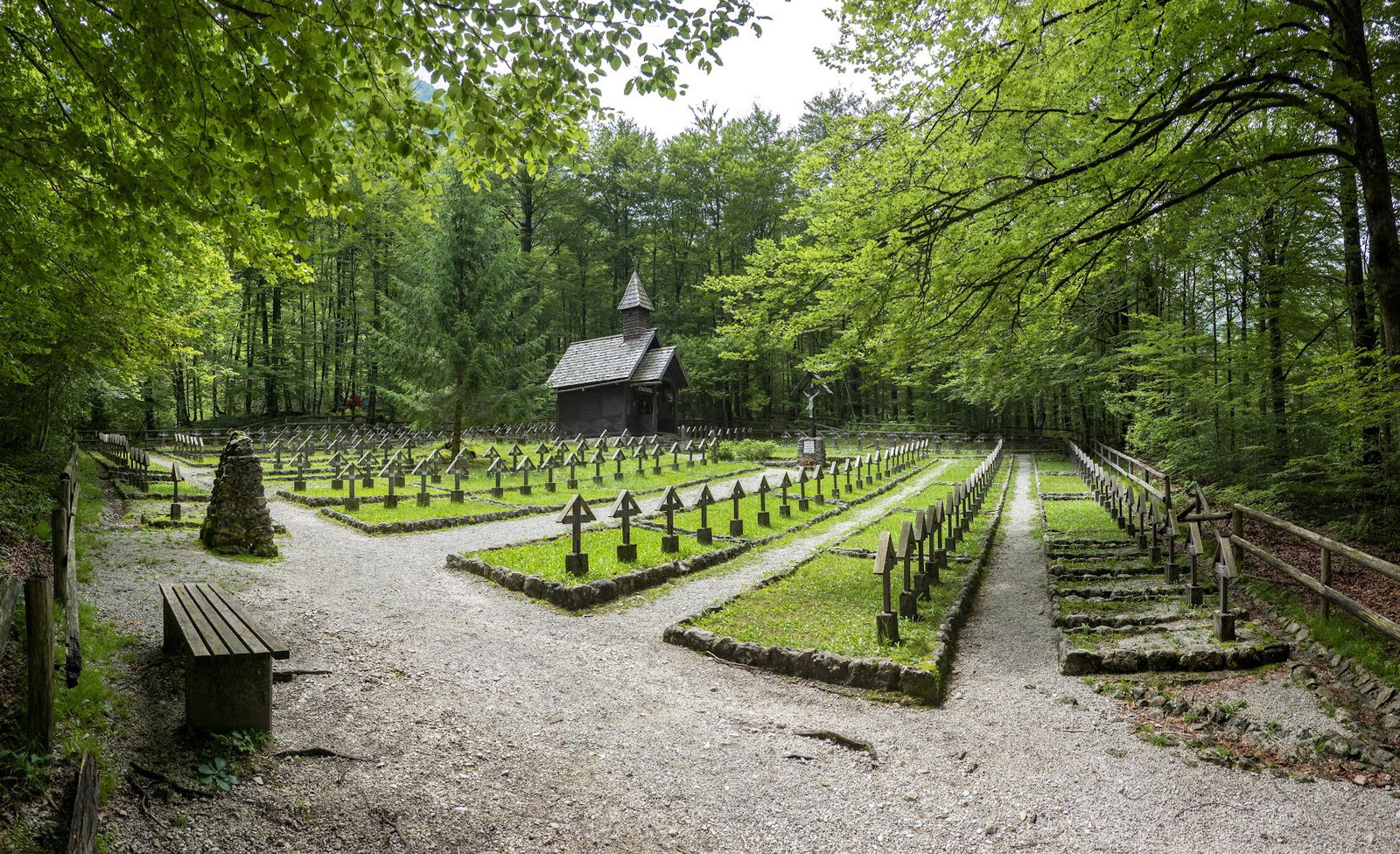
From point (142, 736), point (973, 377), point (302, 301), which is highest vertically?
point (302, 301)

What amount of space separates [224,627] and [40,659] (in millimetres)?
1140

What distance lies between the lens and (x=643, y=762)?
4.07 m

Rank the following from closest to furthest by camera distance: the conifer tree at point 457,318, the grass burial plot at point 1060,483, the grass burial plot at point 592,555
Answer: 1. the grass burial plot at point 592,555
2. the grass burial plot at point 1060,483
3. the conifer tree at point 457,318

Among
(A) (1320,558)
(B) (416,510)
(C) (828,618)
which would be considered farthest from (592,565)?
(A) (1320,558)

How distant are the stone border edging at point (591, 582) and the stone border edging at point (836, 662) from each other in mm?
1326

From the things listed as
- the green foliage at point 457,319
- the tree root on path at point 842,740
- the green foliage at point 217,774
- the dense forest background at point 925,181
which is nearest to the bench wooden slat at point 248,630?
the green foliage at point 217,774

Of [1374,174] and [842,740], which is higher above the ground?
[1374,174]

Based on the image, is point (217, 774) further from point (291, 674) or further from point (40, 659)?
point (291, 674)

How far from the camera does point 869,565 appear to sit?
31.7 feet

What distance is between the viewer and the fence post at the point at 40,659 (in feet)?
9.36

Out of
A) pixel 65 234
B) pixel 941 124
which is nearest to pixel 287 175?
pixel 65 234

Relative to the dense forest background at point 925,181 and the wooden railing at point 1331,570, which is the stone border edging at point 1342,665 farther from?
the dense forest background at point 925,181

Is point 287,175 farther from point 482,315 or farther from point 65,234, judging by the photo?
point 482,315

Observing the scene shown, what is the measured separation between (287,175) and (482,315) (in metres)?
19.7
